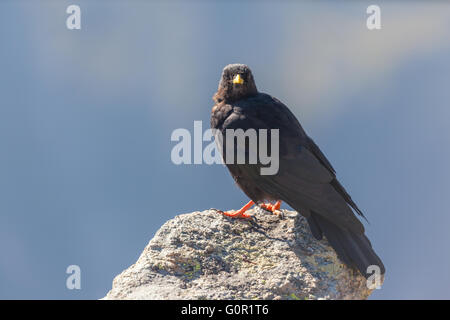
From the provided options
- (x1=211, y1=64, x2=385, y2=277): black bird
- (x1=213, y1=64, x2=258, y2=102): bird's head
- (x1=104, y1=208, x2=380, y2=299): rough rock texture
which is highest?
(x1=213, y1=64, x2=258, y2=102): bird's head

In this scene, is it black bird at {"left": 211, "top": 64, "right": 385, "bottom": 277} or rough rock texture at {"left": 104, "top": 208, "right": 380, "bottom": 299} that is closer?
rough rock texture at {"left": 104, "top": 208, "right": 380, "bottom": 299}

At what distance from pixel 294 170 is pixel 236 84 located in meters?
1.55

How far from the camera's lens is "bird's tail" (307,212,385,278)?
474 cm

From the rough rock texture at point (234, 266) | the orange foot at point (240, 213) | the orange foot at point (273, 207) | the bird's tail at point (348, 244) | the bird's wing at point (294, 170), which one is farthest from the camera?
the orange foot at point (273, 207)

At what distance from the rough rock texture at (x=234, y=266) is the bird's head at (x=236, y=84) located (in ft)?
5.60

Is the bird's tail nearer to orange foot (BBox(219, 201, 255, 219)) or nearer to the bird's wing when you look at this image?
the bird's wing

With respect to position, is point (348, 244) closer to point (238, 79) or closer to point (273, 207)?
point (273, 207)

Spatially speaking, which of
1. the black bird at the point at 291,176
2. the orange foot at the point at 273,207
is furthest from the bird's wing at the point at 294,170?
the orange foot at the point at 273,207

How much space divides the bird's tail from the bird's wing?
0.09 meters

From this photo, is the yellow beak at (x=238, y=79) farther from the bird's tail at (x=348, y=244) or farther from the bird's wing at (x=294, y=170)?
the bird's tail at (x=348, y=244)

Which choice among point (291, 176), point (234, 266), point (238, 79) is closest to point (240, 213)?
point (291, 176)

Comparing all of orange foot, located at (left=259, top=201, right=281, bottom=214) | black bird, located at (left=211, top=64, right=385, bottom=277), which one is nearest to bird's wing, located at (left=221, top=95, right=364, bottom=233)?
black bird, located at (left=211, top=64, right=385, bottom=277)

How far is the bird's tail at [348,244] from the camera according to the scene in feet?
15.6

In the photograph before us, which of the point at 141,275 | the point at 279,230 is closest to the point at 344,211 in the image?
the point at 279,230
